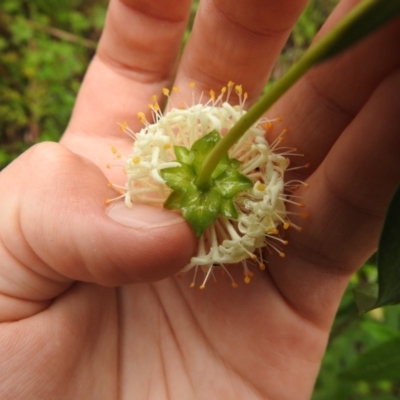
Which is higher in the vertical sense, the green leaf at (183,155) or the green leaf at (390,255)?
the green leaf at (390,255)

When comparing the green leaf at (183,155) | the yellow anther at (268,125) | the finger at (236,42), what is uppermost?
the finger at (236,42)

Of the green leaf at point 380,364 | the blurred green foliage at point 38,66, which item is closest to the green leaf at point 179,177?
the green leaf at point 380,364

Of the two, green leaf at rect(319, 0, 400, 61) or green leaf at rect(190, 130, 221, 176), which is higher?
green leaf at rect(319, 0, 400, 61)

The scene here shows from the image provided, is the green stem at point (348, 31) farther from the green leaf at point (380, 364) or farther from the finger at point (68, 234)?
the green leaf at point (380, 364)

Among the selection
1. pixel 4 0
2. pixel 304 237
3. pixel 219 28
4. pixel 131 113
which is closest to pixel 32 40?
pixel 4 0

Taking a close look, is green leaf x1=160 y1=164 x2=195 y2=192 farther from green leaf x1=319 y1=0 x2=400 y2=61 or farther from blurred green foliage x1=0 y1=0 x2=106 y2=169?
blurred green foliage x1=0 y1=0 x2=106 y2=169

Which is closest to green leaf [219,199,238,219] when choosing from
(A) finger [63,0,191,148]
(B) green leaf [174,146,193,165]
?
(B) green leaf [174,146,193,165]
